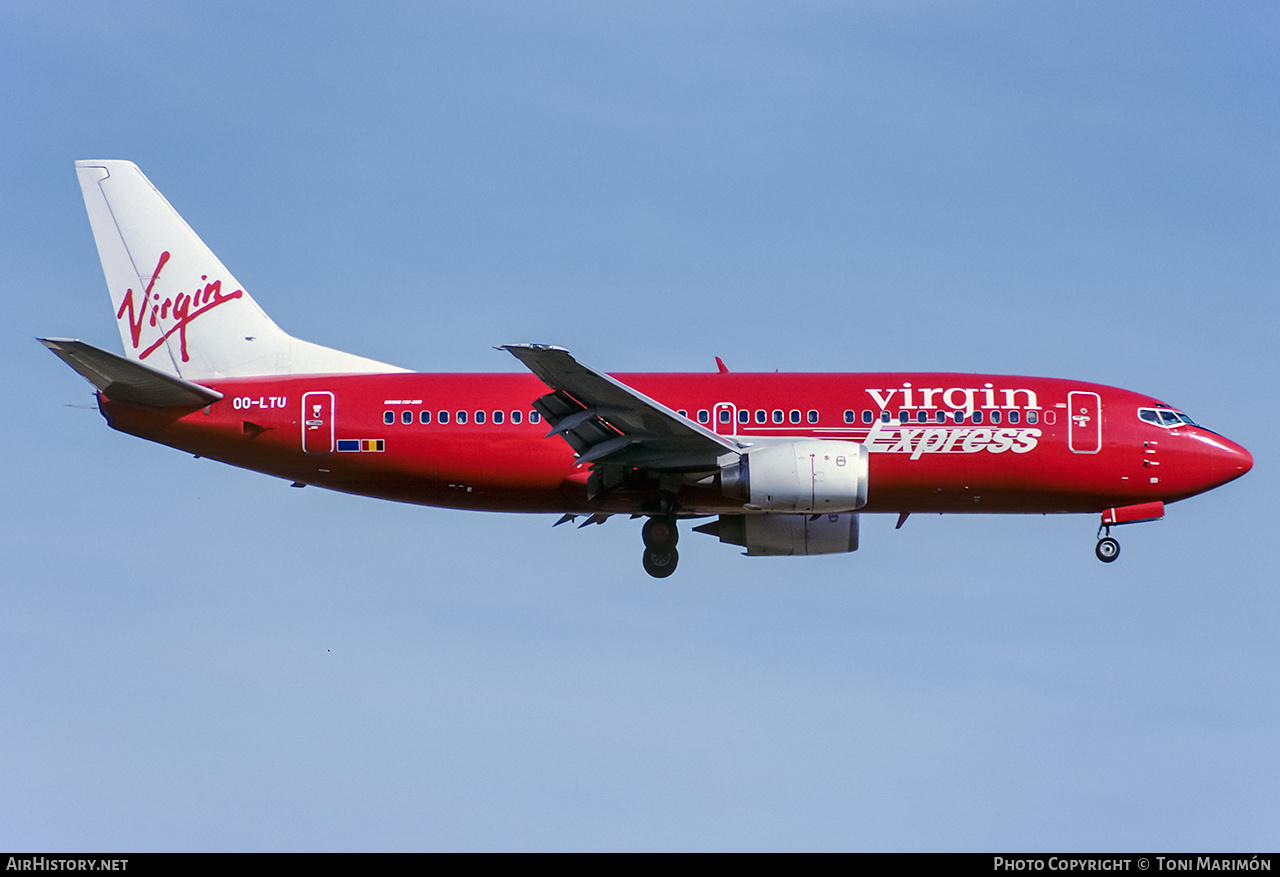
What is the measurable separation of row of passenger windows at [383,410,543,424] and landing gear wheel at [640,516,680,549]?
3.68 metres

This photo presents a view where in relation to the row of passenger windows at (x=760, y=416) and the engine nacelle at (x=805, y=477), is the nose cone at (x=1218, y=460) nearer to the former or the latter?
the engine nacelle at (x=805, y=477)

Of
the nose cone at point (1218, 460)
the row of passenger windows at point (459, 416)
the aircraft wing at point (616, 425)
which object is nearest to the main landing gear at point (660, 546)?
the aircraft wing at point (616, 425)

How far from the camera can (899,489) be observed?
3747 cm

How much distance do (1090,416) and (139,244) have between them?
905 inches

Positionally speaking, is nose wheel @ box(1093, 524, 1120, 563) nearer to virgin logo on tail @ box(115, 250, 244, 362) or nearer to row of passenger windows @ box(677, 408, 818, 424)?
row of passenger windows @ box(677, 408, 818, 424)

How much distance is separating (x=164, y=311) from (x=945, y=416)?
18.6m

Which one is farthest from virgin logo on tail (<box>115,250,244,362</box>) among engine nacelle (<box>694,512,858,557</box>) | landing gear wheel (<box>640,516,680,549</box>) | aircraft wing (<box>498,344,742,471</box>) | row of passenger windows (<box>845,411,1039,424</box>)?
row of passenger windows (<box>845,411,1039,424</box>)

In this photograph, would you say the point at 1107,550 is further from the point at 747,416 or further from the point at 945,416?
the point at 747,416

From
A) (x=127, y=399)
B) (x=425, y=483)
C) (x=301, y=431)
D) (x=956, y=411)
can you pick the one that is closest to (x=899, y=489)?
(x=956, y=411)

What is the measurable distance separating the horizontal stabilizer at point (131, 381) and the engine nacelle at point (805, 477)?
12191 mm

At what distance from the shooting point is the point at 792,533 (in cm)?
4022

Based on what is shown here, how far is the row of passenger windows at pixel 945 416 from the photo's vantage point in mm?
37344

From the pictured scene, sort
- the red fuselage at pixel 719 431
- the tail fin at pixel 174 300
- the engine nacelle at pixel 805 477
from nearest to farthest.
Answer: the engine nacelle at pixel 805 477, the red fuselage at pixel 719 431, the tail fin at pixel 174 300

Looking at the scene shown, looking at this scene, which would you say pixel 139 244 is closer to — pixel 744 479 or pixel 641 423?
pixel 641 423
